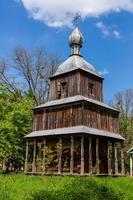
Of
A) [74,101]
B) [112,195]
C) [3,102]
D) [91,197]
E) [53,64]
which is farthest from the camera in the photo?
[53,64]

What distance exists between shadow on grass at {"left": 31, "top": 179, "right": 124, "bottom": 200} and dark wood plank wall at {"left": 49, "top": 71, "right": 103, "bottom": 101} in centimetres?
2155

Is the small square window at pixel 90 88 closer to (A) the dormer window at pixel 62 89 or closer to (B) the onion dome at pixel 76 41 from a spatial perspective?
(A) the dormer window at pixel 62 89

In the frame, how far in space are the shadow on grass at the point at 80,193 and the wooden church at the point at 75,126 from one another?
16.1 metres

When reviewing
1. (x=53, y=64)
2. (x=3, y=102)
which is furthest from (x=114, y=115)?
(x=53, y=64)

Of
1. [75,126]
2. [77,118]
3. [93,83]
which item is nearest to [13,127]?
[93,83]

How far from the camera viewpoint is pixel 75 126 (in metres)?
28.8

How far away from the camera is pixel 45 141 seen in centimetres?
3062

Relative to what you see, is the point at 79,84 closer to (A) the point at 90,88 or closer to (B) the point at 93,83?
(A) the point at 90,88

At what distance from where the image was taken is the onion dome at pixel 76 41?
124 feet

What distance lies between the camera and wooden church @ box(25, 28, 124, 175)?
28.5 metres

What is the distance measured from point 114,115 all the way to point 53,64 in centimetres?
1987

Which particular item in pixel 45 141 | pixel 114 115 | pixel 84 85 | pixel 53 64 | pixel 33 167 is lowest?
pixel 33 167

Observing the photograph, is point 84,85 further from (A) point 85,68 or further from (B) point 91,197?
Result: (B) point 91,197

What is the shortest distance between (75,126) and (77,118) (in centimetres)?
69
